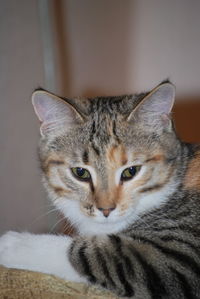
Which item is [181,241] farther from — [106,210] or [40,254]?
[40,254]

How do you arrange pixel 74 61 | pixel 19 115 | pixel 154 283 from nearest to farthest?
pixel 154 283
pixel 19 115
pixel 74 61

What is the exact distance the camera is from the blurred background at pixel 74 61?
1.80 meters

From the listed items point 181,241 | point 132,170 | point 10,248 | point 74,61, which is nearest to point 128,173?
point 132,170

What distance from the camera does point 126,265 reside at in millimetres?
1024

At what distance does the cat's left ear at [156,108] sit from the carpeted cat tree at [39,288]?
49cm

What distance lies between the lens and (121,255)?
1.04m

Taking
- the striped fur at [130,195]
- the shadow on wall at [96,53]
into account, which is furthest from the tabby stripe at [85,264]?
the shadow on wall at [96,53]

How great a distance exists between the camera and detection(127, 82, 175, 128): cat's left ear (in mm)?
1156

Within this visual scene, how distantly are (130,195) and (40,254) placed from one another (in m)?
0.29

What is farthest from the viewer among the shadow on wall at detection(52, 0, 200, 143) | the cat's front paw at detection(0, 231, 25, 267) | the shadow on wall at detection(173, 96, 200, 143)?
the shadow on wall at detection(173, 96, 200, 143)

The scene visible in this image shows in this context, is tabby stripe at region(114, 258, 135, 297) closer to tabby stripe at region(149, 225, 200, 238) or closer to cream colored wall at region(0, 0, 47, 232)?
tabby stripe at region(149, 225, 200, 238)

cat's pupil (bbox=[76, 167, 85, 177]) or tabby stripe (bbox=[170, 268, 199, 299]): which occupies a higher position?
cat's pupil (bbox=[76, 167, 85, 177])

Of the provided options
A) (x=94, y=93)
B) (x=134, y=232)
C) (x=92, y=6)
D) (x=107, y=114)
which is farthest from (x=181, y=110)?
(x=134, y=232)

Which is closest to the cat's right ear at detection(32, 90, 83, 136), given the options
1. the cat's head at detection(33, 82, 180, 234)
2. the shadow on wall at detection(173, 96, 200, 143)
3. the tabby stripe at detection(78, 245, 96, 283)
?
the cat's head at detection(33, 82, 180, 234)
